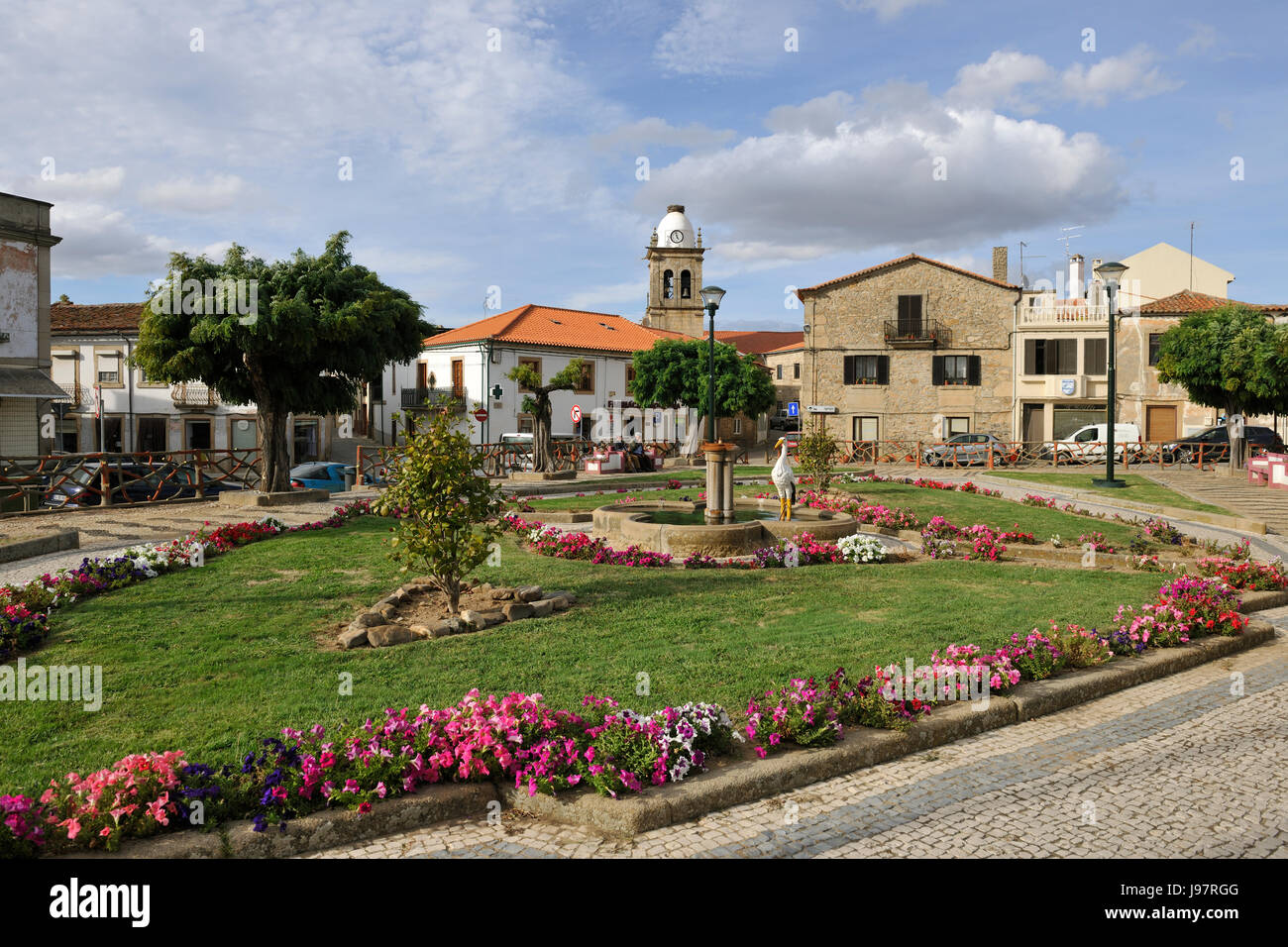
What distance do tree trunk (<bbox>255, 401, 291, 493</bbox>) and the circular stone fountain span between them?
9.06 m

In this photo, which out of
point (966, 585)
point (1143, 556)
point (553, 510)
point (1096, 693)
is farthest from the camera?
point (553, 510)

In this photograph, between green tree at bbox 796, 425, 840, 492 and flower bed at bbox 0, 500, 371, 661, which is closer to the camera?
flower bed at bbox 0, 500, 371, 661

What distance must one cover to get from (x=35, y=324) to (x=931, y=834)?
29188mm

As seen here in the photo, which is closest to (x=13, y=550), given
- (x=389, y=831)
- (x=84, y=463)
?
(x=84, y=463)

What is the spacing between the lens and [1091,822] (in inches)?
167

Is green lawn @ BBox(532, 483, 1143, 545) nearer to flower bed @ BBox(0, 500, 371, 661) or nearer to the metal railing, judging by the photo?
flower bed @ BBox(0, 500, 371, 661)

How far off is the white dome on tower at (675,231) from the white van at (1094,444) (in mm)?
29534

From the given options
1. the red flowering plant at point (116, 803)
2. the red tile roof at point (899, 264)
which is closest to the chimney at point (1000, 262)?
the red tile roof at point (899, 264)

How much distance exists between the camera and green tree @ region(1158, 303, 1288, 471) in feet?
84.7

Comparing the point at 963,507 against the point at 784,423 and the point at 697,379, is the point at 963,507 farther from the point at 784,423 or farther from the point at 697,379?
the point at 784,423

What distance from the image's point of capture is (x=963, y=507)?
56.2ft

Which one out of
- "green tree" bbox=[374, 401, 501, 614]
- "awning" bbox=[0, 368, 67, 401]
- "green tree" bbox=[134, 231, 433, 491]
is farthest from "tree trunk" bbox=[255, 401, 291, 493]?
"green tree" bbox=[374, 401, 501, 614]

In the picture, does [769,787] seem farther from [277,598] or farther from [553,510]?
[553,510]

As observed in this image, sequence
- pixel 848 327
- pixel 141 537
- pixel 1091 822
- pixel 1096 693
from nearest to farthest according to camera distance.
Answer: pixel 1091 822 < pixel 1096 693 < pixel 141 537 < pixel 848 327
